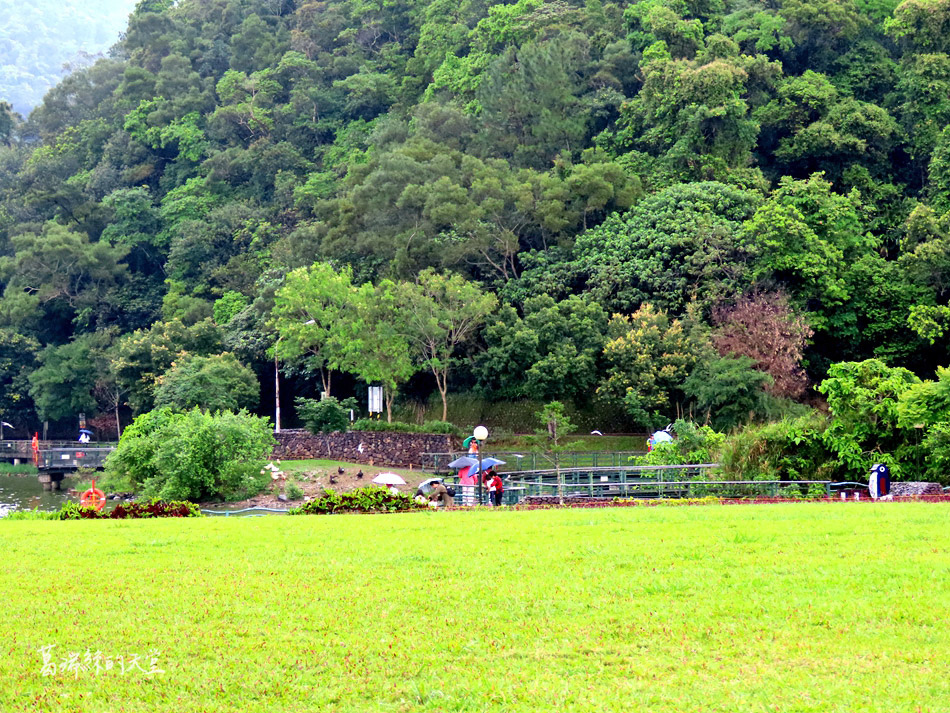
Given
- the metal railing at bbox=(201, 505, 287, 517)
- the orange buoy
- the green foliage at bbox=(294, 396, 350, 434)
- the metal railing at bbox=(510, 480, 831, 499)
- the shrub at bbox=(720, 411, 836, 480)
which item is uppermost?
the green foliage at bbox=(294, 396, 350, 434)

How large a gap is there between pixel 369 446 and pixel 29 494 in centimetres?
1674

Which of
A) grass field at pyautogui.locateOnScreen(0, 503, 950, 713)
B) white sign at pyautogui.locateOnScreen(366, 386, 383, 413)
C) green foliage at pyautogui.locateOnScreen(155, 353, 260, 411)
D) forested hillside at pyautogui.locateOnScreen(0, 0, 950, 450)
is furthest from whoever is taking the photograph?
white sign at pyautogui.locateOnScreen(366, 386, 383, 413)

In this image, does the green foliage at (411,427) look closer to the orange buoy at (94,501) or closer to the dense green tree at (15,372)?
the orange buoy at (94,501)

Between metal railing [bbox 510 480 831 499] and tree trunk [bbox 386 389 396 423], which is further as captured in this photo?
tree trunk [bbox 386 389 396 423]

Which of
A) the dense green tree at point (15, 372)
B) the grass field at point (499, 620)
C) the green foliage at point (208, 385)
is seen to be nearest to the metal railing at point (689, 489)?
the grass field at point (499, 620)

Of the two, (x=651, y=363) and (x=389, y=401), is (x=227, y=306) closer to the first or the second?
(x=389, y=401)

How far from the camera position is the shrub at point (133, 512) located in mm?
21781

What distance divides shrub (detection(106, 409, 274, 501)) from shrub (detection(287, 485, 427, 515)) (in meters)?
12.2

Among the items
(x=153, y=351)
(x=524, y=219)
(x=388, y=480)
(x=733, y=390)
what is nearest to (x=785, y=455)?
(x=733, y=390)

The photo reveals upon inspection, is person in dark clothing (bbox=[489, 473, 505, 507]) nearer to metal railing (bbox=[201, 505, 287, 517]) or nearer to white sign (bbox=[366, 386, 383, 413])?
metal railing (bbox=[201, 505, 287, 517])

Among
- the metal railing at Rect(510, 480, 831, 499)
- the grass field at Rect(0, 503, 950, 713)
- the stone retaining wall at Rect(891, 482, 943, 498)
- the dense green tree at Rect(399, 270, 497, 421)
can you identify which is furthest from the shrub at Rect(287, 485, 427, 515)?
the dense green tree at Rect(399, 270, 497, 421)

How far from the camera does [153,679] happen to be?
26.9 ft

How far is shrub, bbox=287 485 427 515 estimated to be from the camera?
22062 mm

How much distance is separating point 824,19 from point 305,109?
A: 36.3m
